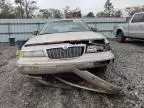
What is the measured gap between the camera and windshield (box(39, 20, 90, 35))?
20.4ft

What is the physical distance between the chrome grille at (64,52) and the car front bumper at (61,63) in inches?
3.6

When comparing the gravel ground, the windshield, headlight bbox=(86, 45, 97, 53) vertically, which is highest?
the windshield

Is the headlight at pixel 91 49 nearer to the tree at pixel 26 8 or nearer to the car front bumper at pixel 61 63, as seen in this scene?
the car front bumper at pixel 61 63

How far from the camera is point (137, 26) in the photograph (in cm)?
1190

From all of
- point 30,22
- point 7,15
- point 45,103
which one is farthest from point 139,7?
point 45,103

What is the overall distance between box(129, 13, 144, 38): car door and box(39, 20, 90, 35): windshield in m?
5.72

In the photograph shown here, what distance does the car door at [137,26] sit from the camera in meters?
11.5

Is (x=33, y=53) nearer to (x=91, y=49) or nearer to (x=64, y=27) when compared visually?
(x=91, y=49)

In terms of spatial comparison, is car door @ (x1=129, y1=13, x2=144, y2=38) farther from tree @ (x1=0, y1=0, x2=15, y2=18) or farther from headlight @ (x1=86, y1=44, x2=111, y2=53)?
tree @ (x1=0, y1=0, x2=15, y2=18)

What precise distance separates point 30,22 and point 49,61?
13.1 meters

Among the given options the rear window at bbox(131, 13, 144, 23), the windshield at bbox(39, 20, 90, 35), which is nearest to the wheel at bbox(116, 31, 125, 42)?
the rear window at bbox(131, 13, 144, 23)

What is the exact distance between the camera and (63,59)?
4547 millimetres

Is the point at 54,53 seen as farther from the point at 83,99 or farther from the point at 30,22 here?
the point at 30,22

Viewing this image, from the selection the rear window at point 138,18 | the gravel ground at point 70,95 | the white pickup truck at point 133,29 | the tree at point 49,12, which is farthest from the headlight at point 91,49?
the tree at point 49,12
